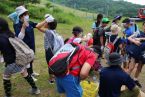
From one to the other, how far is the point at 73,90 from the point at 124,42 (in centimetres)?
444

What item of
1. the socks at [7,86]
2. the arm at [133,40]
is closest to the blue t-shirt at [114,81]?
the socks at [7,86]

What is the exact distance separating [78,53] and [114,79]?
2.14 ft

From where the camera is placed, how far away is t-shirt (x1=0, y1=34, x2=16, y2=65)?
250 inches

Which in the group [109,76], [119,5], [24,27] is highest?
[24,27]

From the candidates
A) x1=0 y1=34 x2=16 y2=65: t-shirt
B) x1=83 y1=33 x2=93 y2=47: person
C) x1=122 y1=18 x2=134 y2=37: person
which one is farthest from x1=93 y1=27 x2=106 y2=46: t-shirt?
x1=0 y1=34 x2=16 y2=65: t-shirt

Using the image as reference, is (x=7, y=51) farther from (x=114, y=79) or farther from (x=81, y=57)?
(x=114, y=79)

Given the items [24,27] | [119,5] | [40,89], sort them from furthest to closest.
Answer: [119,5]
[40,89]
[24,27]

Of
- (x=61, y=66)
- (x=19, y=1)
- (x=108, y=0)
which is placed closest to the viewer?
(x=61, y=66)

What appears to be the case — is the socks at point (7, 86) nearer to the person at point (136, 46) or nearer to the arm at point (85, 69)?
the arm at point (85, 69)

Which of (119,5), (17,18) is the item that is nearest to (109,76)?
(17,18)

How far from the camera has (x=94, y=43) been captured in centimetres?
987

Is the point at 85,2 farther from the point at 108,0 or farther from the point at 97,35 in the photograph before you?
the point at 97,35

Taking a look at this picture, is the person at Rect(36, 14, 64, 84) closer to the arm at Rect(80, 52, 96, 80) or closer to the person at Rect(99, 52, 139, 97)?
the person at Rect(99, 52, 139, 97)

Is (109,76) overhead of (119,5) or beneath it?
overhead
